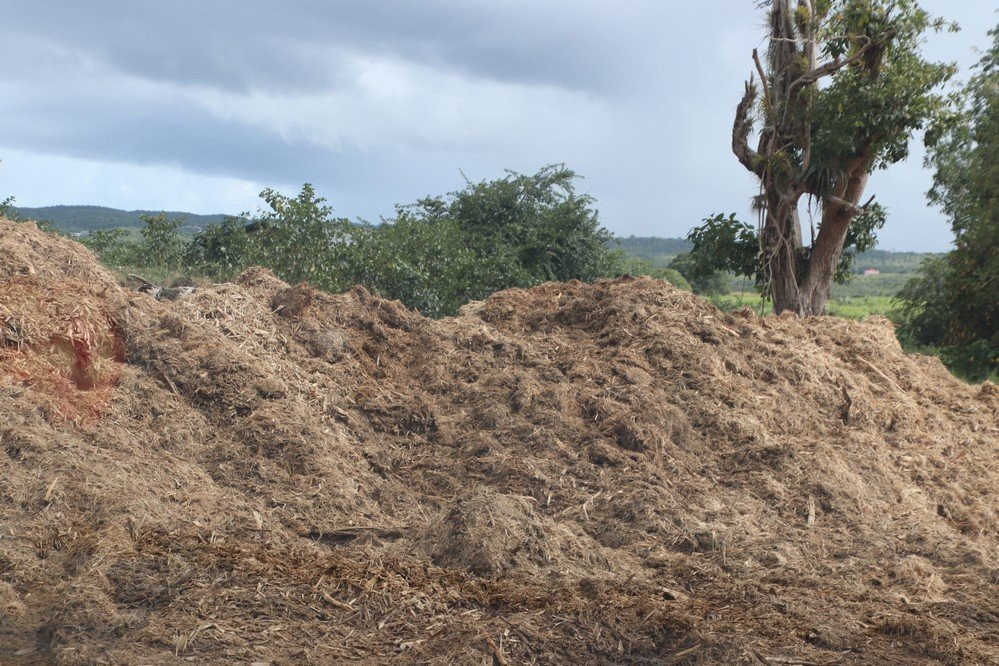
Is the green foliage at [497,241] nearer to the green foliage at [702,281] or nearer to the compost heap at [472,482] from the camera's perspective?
the green foliage at [702,281]

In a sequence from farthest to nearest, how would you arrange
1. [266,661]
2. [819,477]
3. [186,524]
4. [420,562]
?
[819,477]
[186,524]
[420,562]
[266,661]

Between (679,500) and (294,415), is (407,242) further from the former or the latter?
(679,500)

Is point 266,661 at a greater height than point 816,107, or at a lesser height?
lesser

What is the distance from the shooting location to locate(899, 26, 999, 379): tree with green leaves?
1512 centimetres

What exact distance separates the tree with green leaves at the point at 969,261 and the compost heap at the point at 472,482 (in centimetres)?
628

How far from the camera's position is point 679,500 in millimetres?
6582

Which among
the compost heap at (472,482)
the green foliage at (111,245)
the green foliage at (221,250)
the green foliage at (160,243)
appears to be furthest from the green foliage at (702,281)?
the compost heap at (472,482)

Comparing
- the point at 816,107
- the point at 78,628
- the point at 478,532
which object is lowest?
the point at 78,628

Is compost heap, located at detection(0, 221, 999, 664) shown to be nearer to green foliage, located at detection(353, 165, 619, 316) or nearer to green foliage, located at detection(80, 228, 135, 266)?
green foliage, located at detection(353, 165, 619, 316)

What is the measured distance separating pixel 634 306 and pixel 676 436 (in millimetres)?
1990

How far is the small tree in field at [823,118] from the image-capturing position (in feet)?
43.3

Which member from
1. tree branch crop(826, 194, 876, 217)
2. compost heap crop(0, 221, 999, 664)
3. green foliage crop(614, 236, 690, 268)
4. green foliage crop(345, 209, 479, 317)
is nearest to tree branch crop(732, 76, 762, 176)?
tree branch crop(826, 194, 876, 217)

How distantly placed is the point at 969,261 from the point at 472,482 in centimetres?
1301

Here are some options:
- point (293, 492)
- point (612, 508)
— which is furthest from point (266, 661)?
point (612, 508)
